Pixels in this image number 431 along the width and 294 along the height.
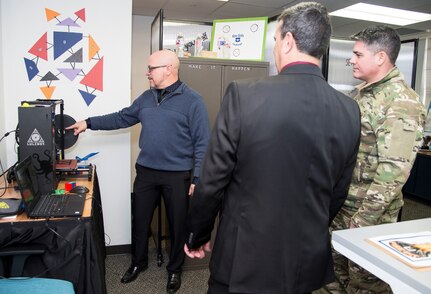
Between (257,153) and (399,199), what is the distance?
1.03 m

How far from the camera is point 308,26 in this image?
1140mm

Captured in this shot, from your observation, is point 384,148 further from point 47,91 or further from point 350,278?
point 47,91

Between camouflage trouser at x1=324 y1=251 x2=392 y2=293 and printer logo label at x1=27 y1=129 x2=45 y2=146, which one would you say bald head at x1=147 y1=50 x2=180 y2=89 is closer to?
printer logo label at x1=27 y1=129 x2=45 y2=146

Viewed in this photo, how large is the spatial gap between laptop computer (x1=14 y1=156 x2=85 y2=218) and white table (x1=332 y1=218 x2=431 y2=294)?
1158 millimetres

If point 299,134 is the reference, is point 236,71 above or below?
above

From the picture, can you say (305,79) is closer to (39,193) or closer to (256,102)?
(256,102)

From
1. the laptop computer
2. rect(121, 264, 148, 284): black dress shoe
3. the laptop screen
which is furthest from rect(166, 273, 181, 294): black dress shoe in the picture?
the laptop screen

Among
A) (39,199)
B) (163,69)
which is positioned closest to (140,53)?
(163,69)

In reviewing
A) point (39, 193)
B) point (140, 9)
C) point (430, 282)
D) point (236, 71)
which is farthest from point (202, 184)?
point (140, 9)

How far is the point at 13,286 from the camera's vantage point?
141cm

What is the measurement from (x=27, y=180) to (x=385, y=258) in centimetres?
153

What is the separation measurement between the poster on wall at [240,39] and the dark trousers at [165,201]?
113 centimetres

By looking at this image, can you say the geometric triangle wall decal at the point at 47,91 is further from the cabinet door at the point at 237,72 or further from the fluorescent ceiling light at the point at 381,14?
the fluorescent ceiling light at the point at 381,14

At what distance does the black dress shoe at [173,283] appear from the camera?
7.91ft
